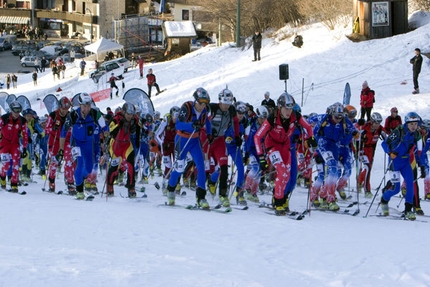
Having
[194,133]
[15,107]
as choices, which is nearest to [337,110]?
[194,133]

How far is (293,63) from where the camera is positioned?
36375mm

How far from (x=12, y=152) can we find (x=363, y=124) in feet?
23.4

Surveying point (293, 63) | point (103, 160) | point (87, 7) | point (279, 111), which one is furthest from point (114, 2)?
point (279, 111)

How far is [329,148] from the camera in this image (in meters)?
13.4

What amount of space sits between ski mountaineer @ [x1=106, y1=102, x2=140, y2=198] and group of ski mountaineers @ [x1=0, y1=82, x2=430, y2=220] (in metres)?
0.02

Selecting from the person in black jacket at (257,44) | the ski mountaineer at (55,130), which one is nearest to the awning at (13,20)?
the person in black jacket at (257,44)

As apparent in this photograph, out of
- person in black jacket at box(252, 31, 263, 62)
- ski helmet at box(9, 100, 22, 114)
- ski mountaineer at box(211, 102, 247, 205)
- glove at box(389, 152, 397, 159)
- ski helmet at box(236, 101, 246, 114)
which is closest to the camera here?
glove at box(389, 152, 397, 159)

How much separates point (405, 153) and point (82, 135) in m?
5.57

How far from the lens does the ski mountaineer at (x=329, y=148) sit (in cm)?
1317

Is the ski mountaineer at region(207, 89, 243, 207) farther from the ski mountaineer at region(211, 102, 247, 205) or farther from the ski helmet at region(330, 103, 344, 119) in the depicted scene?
the ski helmet at region(330, 103, 344, 119)

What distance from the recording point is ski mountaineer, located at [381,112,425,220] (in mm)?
12156

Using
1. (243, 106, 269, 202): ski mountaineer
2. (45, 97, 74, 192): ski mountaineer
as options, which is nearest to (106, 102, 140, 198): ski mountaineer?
(45, 97, 74, 192): ski mountaineer

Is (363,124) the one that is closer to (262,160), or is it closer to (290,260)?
(262,160)

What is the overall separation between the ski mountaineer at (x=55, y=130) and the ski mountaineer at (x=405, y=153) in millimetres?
5865
